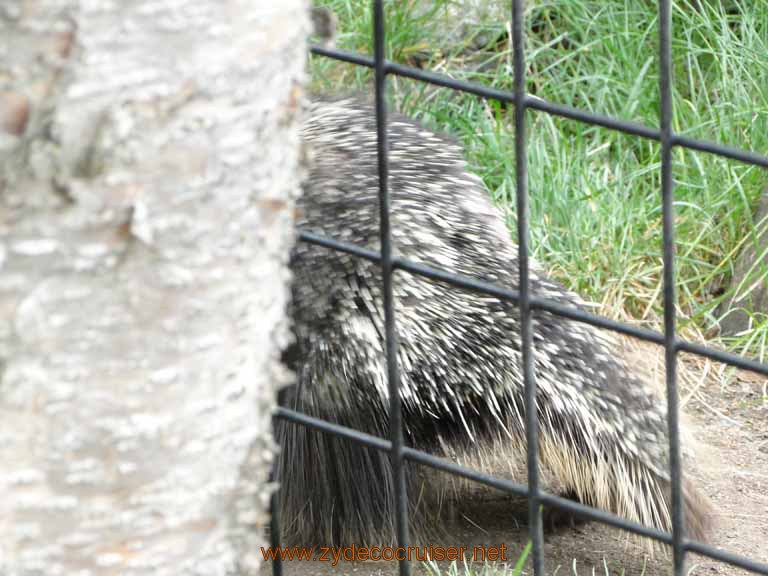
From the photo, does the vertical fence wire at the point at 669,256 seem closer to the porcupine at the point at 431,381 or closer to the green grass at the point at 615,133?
the porcupine at the point at 431,381

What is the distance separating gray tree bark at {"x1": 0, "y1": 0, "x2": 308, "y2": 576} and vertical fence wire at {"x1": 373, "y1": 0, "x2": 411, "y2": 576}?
0.52 metres


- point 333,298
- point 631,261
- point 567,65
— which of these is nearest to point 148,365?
point 333,298

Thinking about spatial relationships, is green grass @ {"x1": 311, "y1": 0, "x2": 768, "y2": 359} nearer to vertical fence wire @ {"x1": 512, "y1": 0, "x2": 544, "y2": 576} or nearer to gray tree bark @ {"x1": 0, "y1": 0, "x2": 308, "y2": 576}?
vertical fence wire @ {"x1": 512, "y1": 0, "x2": 544, "y2": 576}

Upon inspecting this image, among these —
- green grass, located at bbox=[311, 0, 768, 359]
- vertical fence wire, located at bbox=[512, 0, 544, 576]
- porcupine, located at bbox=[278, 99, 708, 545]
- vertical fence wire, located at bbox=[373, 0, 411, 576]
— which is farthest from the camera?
green grass, located at bbox=[311, 0, 768, 359]

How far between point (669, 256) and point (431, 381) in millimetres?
1000

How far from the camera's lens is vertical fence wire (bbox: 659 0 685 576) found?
132 cm

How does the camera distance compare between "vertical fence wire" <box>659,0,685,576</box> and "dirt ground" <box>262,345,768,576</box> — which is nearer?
"vertical fence wire" <box>659,0,685,576</box>

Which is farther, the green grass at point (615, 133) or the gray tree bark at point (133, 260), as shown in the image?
the green grass at point (615, 133)

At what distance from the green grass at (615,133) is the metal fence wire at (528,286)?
155 cm

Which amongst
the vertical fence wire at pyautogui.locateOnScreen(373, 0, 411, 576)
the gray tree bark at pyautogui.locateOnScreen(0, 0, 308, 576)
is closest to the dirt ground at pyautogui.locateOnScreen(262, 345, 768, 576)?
the vertical fence wire at pyautogui.locateOnScreen(373, 0, 411, 576)

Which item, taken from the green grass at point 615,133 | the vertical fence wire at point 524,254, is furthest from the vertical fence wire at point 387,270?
the green grass at point 615,133

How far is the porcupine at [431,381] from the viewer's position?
2.34 meters

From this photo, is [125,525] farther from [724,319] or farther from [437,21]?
[437,21]

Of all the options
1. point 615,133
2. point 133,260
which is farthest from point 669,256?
point 615,133
